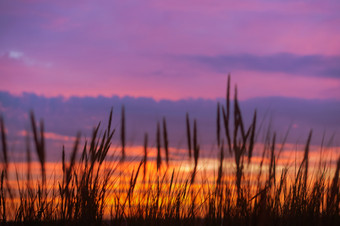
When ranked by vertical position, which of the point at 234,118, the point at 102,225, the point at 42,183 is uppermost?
the point at 234,118

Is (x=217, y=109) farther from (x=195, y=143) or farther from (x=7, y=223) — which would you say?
(x=7, y=223)

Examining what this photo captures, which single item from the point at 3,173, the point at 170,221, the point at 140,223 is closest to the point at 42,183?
the point at 3,173

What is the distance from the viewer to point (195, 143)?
347 cm

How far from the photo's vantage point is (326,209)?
11.1 ft

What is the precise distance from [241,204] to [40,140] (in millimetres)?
1499

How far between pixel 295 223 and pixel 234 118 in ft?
2.85

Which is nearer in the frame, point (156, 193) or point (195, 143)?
point (156, 193)

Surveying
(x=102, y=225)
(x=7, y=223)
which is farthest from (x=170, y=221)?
(x=7, y=223)

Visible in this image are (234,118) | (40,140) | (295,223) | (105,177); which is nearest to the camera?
(40,140)

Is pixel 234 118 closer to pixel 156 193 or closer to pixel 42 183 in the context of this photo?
pixel 156 193

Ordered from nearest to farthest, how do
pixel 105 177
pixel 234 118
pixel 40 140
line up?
pixel 40 140, pixel 105 177, pixel 234 118

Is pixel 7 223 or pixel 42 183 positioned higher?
pixel 42 183

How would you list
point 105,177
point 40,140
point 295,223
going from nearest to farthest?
point 40,140
point 105,177
point 295,223

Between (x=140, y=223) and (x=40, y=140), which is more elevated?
(x=40, y=140)
